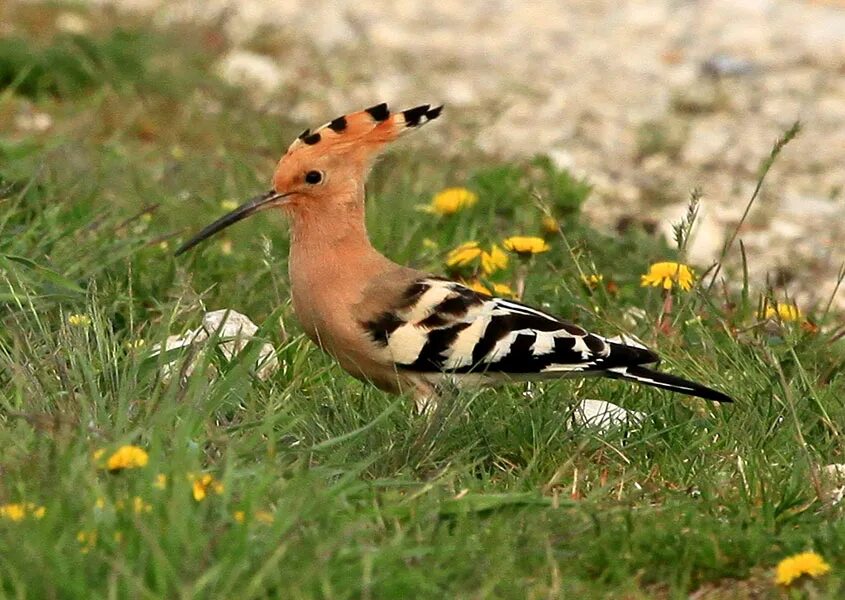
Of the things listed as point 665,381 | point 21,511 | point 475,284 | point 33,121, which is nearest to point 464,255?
point 475,284

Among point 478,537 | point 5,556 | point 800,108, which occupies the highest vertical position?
point 5,556

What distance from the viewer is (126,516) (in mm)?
2404

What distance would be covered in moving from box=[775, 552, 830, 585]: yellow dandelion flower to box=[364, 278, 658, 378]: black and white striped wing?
80 centimetres

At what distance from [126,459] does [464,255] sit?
6.25 ft

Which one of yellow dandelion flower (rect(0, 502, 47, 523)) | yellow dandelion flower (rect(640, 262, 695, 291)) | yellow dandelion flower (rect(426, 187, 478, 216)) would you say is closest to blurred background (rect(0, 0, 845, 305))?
yellow dandelion flower (rect(426, 187, 478, 216))

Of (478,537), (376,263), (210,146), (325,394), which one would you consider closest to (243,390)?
(325,394)

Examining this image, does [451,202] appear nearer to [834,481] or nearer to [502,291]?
[502,291]

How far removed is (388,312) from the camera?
11.3 ft

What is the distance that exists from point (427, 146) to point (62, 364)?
3021 millimetres

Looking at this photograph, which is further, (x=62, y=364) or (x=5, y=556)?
(x=62, y=364)

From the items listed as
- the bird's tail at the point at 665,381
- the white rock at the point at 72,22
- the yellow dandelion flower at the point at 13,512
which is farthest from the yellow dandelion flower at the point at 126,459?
the white rock at the point at 72,22

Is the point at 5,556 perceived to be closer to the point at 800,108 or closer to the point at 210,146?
the point at 210,146

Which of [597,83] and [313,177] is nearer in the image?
Answer: [313,177]

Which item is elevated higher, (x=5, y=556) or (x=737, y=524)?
(x=5, y=556)
